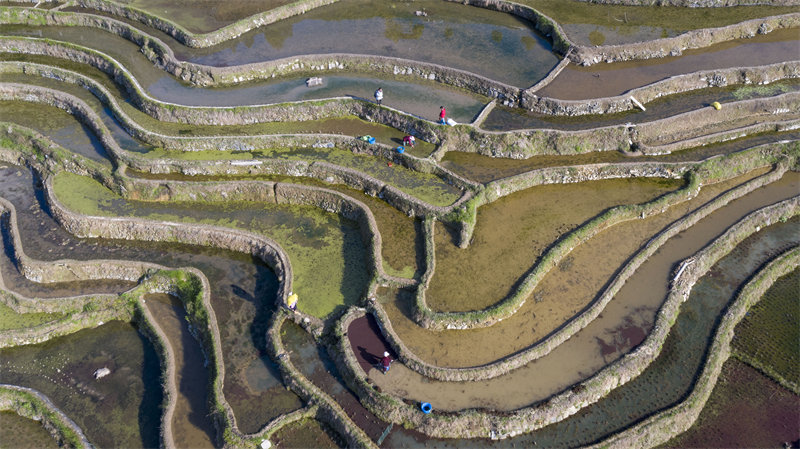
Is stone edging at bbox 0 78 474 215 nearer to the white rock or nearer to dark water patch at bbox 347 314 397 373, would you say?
dark water patch at bbox 347 314 397 373

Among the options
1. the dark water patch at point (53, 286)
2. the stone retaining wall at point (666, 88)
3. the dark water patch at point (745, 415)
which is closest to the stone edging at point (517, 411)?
the dark water patch at point (745, 415)

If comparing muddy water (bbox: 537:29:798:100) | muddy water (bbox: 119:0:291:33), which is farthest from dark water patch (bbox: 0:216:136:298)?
muddy water (bbox: 537:29:798:100)

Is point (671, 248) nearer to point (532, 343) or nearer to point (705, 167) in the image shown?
point (705, 167)

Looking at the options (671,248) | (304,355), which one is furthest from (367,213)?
(671,248)

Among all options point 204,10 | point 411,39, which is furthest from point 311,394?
point 204,10

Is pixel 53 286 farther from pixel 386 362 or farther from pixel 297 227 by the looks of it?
pixel 386 362

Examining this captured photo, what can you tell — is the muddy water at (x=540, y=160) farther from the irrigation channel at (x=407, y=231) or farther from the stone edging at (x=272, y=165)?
the stone edging at (x=272, y=165)

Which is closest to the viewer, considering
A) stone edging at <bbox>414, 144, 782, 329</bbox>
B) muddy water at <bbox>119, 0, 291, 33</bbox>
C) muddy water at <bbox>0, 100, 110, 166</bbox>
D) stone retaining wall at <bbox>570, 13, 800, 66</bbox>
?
stone edging at <bbox>414, 144, 782, 329</bbox>
